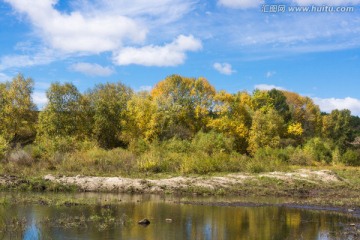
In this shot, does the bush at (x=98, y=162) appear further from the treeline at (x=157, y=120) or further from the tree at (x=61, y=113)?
the tree at (x=61, y=113)

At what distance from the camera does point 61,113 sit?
61.3m

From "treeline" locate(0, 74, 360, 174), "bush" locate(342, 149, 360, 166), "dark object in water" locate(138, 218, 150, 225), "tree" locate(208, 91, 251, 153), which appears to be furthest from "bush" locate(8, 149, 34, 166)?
"bush" locate(342, 149, 360, 166)

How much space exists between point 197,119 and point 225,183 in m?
36.7

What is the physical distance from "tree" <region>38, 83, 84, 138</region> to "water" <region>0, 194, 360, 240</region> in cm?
3686

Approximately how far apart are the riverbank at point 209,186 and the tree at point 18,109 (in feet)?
117

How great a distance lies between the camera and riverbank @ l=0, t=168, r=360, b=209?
92.4 ft

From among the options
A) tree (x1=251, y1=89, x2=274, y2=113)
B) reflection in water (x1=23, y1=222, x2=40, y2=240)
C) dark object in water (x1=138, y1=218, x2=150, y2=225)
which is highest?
tree (x1=251, y1=89, x2=274, y2=113)

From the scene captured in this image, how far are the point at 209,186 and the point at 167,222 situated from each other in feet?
40.4

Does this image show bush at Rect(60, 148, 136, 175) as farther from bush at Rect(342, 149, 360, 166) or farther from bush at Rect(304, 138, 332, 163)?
bush at Rect(342, 149, 360, 166)

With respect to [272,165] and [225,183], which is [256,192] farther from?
[272,165]

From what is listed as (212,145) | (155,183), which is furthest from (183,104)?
(155,183)

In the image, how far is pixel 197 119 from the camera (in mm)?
68000

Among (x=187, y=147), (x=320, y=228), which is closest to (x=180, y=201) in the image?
(x=320, y=228)

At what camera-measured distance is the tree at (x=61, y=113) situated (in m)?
59.4
